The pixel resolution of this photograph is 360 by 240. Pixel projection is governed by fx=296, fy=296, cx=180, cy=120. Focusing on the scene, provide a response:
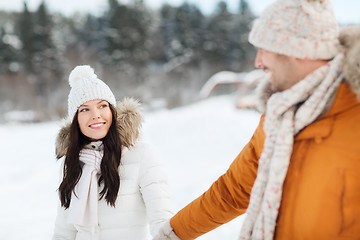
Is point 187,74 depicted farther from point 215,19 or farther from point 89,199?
point 89,199

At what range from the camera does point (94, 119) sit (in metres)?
1.93

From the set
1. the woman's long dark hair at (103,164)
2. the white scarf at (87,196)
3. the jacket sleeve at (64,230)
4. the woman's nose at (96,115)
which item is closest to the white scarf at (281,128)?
the woman's long dark hair at (103,164)

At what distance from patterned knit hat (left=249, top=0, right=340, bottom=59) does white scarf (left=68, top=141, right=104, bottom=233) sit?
1.27m

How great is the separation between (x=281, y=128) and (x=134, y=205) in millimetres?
1059

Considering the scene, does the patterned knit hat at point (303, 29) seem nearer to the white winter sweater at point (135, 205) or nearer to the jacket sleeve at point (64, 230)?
the white winter sweater at point (135, 205)

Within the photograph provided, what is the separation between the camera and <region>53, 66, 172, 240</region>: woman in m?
1.84

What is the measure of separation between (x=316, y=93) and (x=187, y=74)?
3397cm

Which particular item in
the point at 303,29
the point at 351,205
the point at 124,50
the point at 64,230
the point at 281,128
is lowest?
the point at 64,230

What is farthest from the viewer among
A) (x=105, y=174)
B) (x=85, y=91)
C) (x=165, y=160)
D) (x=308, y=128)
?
(x=165, y=160)

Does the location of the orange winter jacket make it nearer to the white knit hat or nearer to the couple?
the couple

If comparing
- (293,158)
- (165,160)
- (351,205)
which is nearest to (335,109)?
(293,158)

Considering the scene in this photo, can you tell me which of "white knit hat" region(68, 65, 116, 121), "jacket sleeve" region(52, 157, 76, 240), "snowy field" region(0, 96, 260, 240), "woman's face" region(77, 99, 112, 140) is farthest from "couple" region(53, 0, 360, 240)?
"snowy field" region(0, 96, 260, 240)

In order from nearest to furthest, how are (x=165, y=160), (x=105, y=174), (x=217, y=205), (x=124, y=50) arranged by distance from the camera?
1. (x=217, y=205)
2. (x=105, y=174)
3. (x=165, y=160)
4. (x=124, y=50)

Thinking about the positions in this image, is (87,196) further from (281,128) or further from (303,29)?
(303,29)
